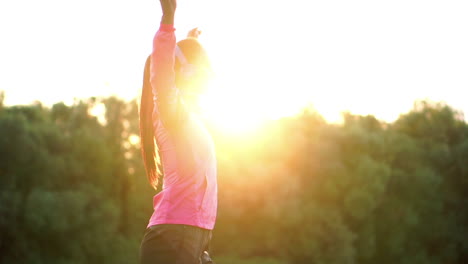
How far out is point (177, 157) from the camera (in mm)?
1867

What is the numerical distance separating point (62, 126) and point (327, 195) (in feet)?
56.6

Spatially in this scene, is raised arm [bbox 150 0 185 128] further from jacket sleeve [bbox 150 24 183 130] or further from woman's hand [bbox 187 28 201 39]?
woman's hand [bbox 187 28 201 39]

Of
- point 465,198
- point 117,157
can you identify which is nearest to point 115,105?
point 117,157

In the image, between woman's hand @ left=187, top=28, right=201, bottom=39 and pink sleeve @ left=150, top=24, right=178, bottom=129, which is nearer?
pink sleeve @ left=150, top=24, right=178, bottom=129

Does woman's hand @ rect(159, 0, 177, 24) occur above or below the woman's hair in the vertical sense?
above

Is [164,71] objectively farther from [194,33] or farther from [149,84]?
[194,33]

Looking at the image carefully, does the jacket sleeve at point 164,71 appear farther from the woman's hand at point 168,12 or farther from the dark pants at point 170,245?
the dark pants at point 170,245

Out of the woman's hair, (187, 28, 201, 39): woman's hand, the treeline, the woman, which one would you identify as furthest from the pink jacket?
the treeline

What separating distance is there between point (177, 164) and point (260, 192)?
101 feet

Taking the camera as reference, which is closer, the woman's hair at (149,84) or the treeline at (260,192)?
the woman's hair at (149,84)

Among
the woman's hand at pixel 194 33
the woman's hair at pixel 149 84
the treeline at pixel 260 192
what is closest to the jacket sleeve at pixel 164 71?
the woman's hair at pixel 149 84

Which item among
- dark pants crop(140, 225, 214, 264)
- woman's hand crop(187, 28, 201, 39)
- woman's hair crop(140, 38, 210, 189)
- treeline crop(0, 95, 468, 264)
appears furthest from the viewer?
treeline crop(0, 95, 468, 264)

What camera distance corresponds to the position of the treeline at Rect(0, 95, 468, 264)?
2917cm

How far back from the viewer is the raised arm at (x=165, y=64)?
1827mm
